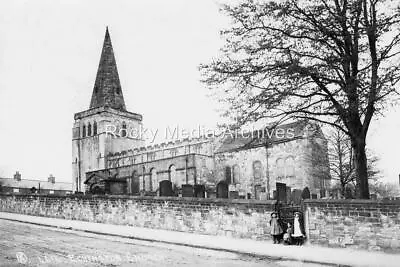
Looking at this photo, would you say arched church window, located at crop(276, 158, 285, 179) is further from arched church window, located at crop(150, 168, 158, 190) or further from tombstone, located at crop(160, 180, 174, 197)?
tombstone, located at crop(160, 180, 174, 197)

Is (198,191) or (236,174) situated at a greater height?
(236,174)

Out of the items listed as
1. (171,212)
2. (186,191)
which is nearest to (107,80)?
(186,191)

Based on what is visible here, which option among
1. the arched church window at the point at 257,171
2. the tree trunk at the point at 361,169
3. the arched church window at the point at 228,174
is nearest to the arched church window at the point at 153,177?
the arched church window at the point at 228,174

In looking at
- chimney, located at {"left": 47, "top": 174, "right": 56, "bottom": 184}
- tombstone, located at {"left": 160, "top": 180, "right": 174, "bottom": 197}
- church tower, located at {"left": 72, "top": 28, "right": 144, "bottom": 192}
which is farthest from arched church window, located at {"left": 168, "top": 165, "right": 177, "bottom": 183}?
chimney, located at {"left": 47, "top": 174, "right": 56, "bottom": 184}

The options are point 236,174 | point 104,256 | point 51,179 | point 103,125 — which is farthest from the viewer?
point 51,179

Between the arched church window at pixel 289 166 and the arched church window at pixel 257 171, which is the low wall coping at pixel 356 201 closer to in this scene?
the arched church window at pixel 289 166

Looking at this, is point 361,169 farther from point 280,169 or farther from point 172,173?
point 172,173

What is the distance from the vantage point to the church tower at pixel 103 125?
202ft

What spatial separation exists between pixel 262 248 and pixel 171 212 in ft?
16.7

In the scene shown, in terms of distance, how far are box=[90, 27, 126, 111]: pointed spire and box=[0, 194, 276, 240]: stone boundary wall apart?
141ft

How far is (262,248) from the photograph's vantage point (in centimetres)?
1056

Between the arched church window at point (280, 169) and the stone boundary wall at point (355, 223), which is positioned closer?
the stone boundary wall at point (355, 223)

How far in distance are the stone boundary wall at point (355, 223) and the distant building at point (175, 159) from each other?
12.7ft

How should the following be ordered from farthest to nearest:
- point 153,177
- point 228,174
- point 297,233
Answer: point 153,177 → point 228,174 → point 297,233
